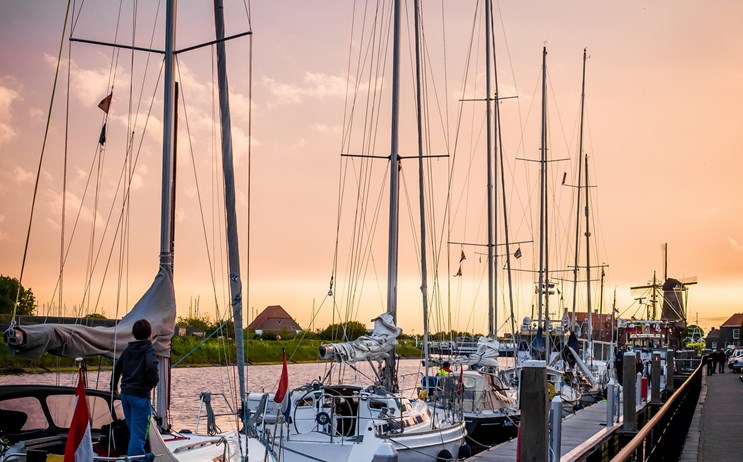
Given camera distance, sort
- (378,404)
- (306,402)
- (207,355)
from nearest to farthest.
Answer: (306,402) < (378,404) < (207,355)

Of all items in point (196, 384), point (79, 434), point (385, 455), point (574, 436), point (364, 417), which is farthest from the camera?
point (196, 384)

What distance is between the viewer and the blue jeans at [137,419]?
11.2 metres

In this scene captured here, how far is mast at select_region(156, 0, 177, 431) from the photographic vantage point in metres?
14.1

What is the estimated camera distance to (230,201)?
14930mm

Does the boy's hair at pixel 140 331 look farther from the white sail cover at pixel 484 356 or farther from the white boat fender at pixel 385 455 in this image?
the white sail cover at pixel 484 356

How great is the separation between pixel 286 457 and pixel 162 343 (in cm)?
630

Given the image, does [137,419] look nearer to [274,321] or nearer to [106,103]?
[106,103]

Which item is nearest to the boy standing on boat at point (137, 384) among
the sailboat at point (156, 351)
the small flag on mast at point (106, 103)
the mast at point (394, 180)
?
the sailboat at point (156, 351)

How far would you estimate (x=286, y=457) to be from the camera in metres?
18.7

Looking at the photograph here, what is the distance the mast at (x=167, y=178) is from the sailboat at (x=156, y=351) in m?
0.02

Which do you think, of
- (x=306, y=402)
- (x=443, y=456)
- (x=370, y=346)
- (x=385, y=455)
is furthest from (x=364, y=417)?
(x=385, y=455)

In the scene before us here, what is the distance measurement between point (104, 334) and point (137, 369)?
2.96 ft

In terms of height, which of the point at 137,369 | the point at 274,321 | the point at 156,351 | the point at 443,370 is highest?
the point at 274,321

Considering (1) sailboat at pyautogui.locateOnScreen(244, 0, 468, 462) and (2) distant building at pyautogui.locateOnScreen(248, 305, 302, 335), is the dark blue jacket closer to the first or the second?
(1) sailboat at pyautogui.locateOnScreen(244, 0, 468, 462)
